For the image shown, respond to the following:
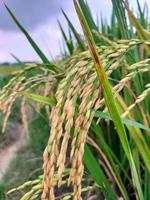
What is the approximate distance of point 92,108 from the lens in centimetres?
98

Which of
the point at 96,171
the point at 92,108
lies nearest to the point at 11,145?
the point at 96,171

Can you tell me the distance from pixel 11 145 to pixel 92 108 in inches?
174

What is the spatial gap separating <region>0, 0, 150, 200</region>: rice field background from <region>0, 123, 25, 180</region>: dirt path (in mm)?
1259

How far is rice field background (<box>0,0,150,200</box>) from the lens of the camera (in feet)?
2.82

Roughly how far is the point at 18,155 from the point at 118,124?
3.55 meters

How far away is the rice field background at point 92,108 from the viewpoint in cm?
86

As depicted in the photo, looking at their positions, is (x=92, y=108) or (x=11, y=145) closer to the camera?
(x=92, y=108)

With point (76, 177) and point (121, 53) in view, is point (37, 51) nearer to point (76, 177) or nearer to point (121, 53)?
point (121, 53)

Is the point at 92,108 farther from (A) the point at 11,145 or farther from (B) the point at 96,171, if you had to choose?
(A) the point at 11,145

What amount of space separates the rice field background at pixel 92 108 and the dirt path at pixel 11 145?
1259 mm

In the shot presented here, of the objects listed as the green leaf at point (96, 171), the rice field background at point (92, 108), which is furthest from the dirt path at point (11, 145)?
the green leaf at point (96, 171)

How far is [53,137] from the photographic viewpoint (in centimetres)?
83

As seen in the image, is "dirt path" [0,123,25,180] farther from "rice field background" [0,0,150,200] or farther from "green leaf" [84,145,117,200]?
"green leaf" [84,145,117,200]

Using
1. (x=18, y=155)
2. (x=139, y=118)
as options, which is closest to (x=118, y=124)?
(x=139, y=118)
